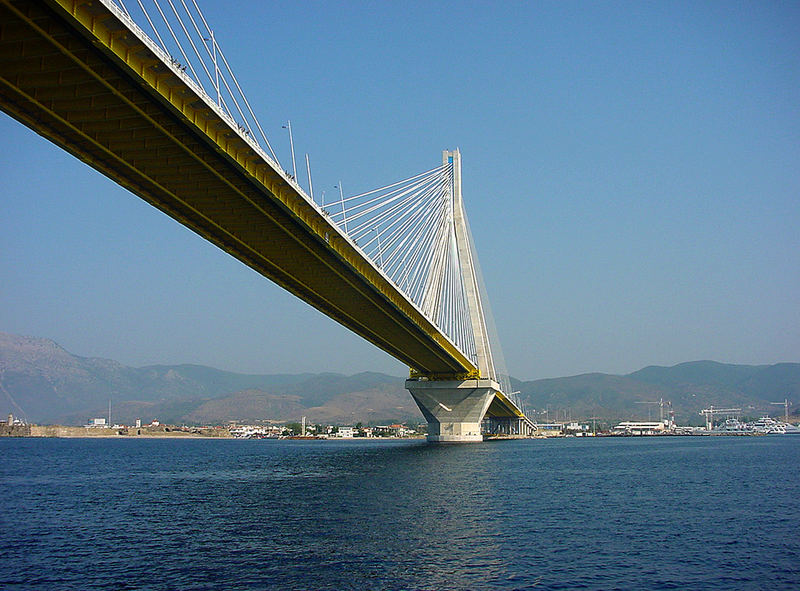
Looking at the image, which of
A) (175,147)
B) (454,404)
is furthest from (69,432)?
(175,147)

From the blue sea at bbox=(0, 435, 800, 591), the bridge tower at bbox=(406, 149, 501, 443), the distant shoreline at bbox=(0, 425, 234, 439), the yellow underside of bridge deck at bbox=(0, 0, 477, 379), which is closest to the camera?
the blue sea at bbox=(0, 435, 800, 591)

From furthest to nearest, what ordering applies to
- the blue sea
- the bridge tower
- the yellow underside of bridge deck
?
the bridge tower, the yellow underside of bridge deck, the blue sea

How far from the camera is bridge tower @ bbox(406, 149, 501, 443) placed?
272ft

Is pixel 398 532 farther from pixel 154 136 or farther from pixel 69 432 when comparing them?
pixel 69 432

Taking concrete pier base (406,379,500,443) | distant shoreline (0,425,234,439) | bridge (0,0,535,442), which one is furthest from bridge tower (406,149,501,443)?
distant shoreline (0,425,234,439)

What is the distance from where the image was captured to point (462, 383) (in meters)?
85.1

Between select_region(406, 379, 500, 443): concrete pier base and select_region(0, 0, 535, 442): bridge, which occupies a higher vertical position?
select_region(0, 0, 535, 442): bridge

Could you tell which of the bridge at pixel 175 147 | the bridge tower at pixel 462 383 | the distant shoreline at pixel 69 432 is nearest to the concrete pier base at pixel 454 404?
the bridge tower at pixel 462 383

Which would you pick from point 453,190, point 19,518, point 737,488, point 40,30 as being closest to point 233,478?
point 19,518

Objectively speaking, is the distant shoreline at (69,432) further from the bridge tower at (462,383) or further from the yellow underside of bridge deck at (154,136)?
the yellow underside of bridge deck at (154,136)

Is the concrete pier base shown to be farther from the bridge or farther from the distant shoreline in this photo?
the distant shoreline

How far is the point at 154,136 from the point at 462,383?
197 feet

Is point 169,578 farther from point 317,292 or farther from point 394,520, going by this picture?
point 317,292

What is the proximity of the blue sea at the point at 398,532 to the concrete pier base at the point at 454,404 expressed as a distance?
1419 inches
